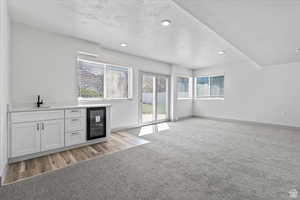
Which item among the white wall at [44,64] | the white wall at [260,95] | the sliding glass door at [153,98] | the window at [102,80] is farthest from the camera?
the sliding glass door at [153,98]

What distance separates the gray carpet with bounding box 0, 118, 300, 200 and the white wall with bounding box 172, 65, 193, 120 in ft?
11.2

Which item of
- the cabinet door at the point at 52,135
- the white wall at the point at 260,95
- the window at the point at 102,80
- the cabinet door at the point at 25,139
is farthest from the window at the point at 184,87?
the cabinet door at the point at 25,139

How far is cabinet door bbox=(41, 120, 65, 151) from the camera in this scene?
2535 mm

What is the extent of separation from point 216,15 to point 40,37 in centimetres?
355

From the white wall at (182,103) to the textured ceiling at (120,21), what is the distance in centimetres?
252

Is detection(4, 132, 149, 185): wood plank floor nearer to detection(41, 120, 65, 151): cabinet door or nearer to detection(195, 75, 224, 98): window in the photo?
detection(41, 120, 65, 151): cabinet door

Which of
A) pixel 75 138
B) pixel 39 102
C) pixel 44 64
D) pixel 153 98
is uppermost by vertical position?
pixel 44 64

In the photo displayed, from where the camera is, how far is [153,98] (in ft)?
18.0

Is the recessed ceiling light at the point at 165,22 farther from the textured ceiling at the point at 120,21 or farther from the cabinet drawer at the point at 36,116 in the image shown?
the cabinet drawer at the point at 36,116

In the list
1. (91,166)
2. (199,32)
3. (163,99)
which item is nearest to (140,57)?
(163,99)

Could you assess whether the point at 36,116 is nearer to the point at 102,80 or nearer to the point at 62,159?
the point at 62,159

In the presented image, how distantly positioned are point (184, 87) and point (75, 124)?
5493mm

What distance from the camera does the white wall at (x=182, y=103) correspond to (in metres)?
6.24

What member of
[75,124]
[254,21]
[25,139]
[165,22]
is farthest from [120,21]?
[25,139]
